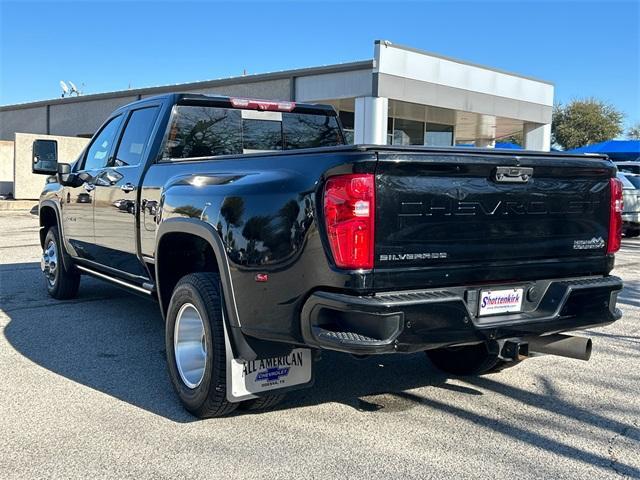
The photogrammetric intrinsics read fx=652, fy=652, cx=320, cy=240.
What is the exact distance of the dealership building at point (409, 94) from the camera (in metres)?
17.3

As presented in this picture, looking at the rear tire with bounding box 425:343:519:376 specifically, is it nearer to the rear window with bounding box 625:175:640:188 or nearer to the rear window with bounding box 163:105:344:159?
the rear window with bounding box 163:105:344:159

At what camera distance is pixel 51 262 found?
7242 millimetres

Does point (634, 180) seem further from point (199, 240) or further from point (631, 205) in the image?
point (199, 240)

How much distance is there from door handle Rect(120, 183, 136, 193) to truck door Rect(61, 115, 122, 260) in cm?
77

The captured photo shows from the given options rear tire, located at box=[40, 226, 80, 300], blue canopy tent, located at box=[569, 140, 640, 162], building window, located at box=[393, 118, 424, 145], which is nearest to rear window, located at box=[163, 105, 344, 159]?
rear tire, located at box=[40, 226, 80, 300]

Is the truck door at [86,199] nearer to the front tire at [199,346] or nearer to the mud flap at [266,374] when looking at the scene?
the front tire at [199,346]

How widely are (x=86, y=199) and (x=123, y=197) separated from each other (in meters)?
1.02

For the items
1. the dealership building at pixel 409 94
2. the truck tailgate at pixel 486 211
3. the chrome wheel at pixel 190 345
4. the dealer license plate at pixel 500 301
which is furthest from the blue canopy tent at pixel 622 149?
the chrome wheel at pixel 190 345

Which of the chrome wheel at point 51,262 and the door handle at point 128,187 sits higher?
the door handle at point 128,187

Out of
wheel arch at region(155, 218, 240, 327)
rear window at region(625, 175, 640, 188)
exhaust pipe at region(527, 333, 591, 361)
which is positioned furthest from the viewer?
rear window at region(625, 175, 640, 188)

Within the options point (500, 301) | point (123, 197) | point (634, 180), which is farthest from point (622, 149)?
point (500, 301)

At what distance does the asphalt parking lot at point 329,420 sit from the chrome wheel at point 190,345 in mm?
248

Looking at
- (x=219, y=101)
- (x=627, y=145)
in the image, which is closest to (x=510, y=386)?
(x=219, y=101)

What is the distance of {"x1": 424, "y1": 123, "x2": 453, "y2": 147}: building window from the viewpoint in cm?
2400
